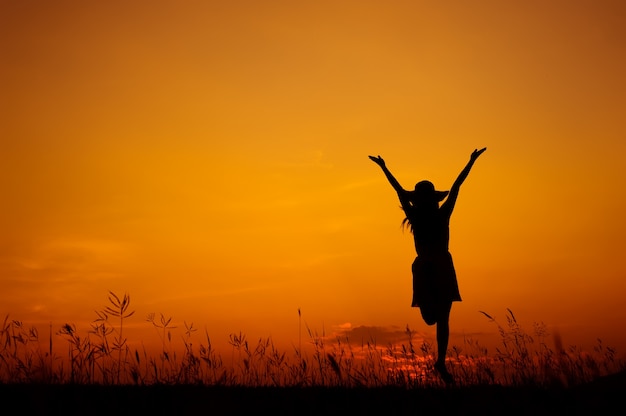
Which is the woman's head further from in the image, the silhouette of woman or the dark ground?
the dark ground

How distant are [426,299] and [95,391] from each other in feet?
15.0

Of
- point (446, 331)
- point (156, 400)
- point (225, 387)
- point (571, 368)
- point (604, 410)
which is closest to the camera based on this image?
point (604, 410)

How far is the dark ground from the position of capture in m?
5.73

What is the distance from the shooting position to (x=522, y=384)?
26.2 feet

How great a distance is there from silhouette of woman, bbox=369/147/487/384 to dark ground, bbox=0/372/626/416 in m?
1.73

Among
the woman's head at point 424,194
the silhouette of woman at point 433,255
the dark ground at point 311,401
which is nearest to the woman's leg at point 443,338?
the silhouette of woman at point 433,255

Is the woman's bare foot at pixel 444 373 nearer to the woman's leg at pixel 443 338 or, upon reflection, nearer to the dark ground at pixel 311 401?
the woman's leg at pixel 443 338

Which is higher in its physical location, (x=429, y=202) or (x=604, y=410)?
(x=429, y=202)

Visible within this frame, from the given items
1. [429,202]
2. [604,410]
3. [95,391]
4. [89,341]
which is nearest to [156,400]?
[95,391]

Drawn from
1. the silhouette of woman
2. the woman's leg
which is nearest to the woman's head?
the silhouette of woman

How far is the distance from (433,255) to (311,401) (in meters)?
3.45

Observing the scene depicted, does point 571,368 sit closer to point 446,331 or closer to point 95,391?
point 446,331

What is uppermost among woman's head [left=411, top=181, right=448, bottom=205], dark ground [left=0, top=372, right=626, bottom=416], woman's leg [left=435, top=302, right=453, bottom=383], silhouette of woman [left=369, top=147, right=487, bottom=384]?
woman's head [left=411, top=181, right=448, bottom=205]

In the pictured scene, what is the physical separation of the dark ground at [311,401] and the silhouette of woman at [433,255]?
1727 mm
